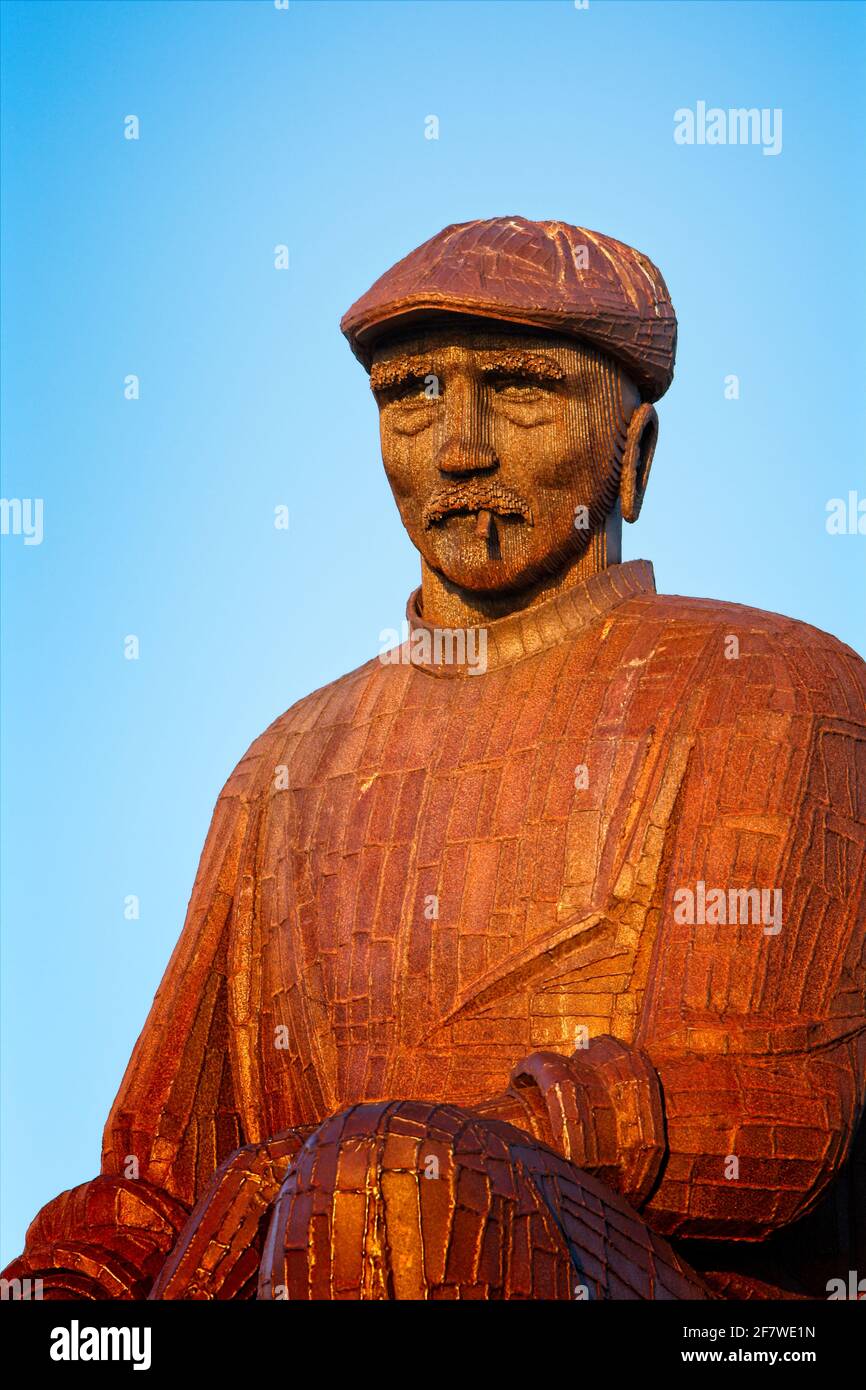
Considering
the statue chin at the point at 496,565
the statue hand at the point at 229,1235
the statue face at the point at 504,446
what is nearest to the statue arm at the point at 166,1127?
the statue hand at the point at 229,1235

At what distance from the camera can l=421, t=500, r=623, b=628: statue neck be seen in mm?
13211

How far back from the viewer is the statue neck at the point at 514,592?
1321 cm

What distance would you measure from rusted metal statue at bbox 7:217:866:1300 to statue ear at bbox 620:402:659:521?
0.06ft

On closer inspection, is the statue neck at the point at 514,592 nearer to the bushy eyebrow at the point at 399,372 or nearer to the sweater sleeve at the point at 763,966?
the bushy eyebrow at the point at 399,372

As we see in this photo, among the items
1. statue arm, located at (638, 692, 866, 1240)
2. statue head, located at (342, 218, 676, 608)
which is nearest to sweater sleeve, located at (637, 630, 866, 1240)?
statue arm, located at (638, 692, 866, 1240)

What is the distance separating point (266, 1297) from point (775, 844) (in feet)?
8.82

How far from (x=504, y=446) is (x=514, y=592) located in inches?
24.7

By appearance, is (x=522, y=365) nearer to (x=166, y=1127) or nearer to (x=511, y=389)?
(x=511, y=389)

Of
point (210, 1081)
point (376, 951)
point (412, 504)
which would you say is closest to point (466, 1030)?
point (376, 951)

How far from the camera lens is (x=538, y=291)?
12812mm

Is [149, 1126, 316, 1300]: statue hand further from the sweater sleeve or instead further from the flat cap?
the flat cap

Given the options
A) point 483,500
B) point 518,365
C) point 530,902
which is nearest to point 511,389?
point 518,365

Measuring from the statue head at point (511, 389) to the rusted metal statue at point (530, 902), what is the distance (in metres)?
0.01
